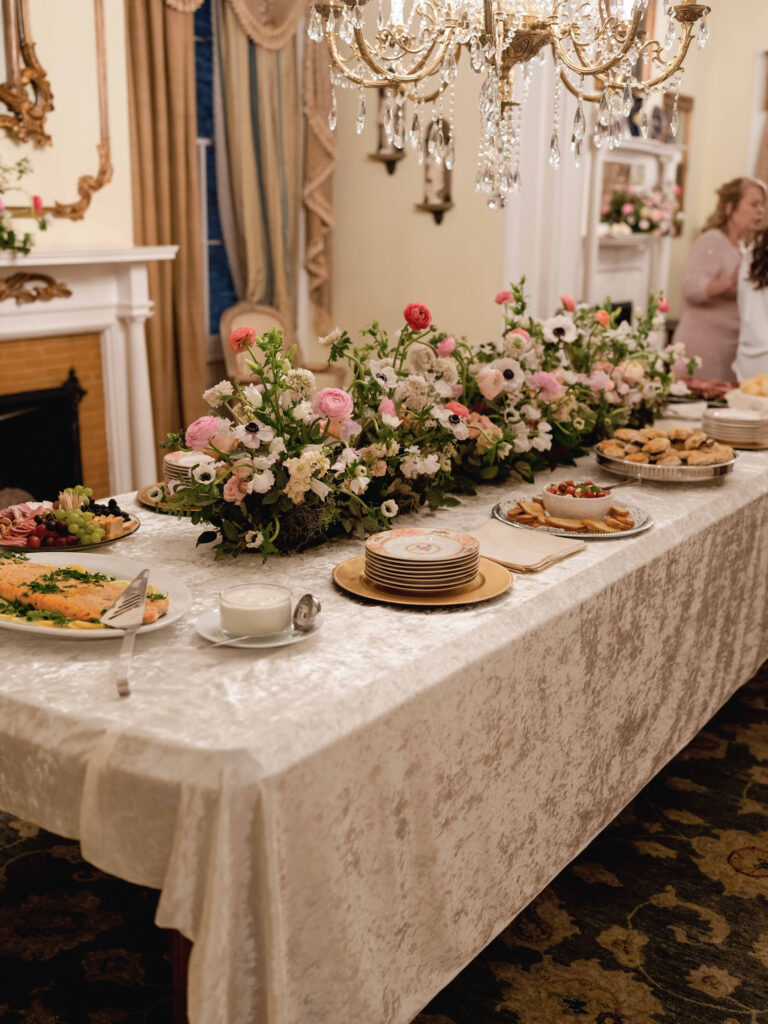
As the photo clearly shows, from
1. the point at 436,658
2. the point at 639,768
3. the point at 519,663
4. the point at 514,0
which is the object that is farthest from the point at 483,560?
the point at 514,0

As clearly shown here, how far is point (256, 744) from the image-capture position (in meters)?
1.18

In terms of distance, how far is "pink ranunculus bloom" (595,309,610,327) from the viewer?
2.86 m

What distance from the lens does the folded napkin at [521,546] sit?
1.85 meters

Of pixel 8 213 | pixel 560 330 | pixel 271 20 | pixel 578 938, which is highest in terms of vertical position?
pixel 271 20

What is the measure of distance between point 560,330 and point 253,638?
5.00ft

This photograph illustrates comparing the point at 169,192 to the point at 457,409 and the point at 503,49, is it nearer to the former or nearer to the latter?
the point at 503,49

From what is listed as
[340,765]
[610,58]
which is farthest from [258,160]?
[340,765]

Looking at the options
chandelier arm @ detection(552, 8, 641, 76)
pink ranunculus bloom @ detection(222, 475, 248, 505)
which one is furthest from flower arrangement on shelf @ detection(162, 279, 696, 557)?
chandelier arm @ detection(552, 8, 641, 76)

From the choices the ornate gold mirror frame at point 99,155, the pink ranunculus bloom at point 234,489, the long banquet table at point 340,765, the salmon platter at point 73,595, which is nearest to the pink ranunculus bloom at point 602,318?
the long banquet table at point 340,765

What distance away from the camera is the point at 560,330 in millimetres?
2660

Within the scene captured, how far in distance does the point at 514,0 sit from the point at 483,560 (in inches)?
52.1

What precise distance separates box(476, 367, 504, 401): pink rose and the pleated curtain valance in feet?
11.0

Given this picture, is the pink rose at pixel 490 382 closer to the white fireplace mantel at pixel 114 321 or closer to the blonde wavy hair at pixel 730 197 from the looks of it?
the white fireplace mantel at pixel 114 321

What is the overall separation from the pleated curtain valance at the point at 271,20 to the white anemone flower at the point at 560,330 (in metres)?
3.16
